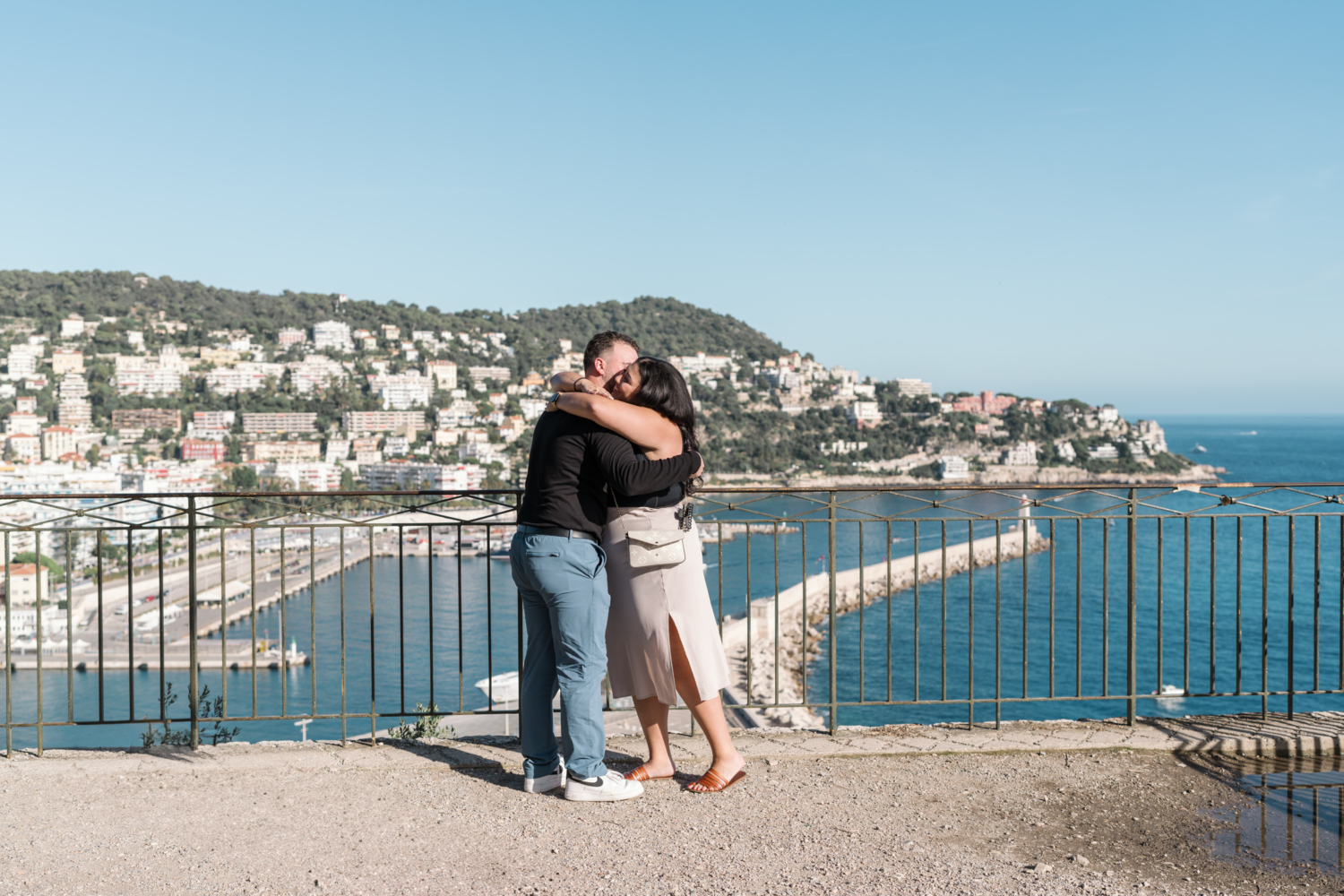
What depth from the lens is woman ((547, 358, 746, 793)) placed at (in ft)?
10.2

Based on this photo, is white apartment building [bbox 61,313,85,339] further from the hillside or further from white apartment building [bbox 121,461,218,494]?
white apartment building [bbox 121,461,218,494]

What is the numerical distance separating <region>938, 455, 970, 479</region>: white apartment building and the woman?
83719 millimetres

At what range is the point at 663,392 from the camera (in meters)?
3.12

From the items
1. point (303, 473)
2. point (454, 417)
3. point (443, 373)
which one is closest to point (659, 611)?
point (303, 473)

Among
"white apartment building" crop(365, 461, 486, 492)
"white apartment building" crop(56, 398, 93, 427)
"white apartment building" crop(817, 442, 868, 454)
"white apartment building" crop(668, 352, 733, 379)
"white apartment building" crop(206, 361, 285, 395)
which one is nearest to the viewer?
"white apartment building" crop(365, 461, 486, 492)

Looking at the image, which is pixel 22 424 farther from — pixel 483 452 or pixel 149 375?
pixel 483 452

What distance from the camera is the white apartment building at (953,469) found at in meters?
85.4

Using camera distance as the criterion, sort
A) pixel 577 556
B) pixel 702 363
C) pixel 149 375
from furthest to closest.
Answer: pixel 702 363
pixel 149 375
pixel 577 556

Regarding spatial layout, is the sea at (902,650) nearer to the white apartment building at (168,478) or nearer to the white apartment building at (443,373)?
the white apartment building at (168,478)

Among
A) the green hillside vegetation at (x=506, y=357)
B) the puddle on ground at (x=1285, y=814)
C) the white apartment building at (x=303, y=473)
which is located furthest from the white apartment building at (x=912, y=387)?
the puddle on ground at (x=1285, y=814)

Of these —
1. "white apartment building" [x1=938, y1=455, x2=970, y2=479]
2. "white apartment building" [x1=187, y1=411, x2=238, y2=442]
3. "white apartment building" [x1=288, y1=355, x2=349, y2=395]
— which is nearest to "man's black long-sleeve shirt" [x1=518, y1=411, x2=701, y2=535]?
"white apartment building" [x1=938, y1=455, x2=970, y2=479]

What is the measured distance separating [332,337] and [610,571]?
11239 centimetres

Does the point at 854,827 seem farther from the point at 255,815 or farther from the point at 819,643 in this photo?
the point at 819,643

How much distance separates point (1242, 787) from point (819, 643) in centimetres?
4274
